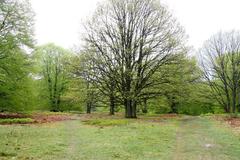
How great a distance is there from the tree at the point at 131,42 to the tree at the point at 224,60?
14.6 meters

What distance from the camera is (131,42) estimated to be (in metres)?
30.3

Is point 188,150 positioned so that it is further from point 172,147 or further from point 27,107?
point 27,107

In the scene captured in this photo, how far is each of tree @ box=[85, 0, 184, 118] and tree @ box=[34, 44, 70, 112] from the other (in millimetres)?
25756

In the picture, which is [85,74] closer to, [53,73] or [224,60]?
[224,60]

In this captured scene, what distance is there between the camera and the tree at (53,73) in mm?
54938

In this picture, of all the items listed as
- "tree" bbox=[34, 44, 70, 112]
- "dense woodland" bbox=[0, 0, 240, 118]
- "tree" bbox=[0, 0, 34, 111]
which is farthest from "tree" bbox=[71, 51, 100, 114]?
"tree" bbox=[34, 44, 70, 112]

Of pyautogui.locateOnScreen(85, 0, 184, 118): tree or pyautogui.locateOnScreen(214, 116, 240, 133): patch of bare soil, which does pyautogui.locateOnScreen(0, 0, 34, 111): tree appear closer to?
pyautogui.locateOnScreen(85, 0, 184, 118): tree

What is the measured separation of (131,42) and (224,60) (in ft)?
60.3

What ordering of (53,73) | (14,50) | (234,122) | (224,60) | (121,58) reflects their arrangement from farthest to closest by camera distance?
(53,73)
(224,60)
(121,58)
(14,50)
(234,122)

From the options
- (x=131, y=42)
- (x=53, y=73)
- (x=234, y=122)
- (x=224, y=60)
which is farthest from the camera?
(x=53, y=73)

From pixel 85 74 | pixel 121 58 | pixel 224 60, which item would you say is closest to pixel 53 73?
pixel 85 74

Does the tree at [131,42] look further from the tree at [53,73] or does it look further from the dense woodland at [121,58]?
the tree at [53,73]

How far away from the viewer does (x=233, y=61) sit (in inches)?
1577

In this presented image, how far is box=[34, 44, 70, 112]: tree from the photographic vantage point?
54.9 m
